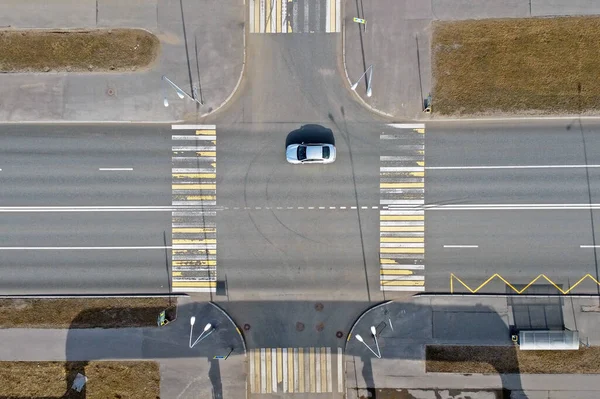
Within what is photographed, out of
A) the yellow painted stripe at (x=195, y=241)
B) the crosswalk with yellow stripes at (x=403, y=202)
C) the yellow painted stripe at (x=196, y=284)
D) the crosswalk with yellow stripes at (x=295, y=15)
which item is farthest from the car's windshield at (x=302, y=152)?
the yellow painted stripe at (x=196, y=284)

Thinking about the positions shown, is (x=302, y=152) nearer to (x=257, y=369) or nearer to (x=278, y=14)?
(x=278, y=14)

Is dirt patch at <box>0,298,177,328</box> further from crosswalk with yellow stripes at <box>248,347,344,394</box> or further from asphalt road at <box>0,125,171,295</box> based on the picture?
crosswalk with yellow stripes at <box>248,347,344,394</box>

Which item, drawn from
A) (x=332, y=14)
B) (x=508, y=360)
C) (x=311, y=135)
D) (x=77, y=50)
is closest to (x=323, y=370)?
(x=508, y=360)

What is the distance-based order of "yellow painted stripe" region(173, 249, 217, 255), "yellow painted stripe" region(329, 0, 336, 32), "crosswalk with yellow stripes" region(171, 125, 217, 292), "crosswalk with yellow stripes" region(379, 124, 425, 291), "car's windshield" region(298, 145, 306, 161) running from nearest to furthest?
"car's windshield" region(298, 145, 306, 161)
"crosswalk with yellow stripes" region(379, 124, 425, 291)
"yellow painted stripe" region(329, 0, 336, 32)
"crosswalk with yellow stripes" region(171, 125, 217, 292)
"yellow painted stripe" region(173, 249, 217, 255)

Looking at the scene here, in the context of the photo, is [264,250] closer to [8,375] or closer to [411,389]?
[411,389]

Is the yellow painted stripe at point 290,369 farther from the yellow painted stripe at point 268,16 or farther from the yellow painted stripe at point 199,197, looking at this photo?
the yellow painted stripe at point 268,16

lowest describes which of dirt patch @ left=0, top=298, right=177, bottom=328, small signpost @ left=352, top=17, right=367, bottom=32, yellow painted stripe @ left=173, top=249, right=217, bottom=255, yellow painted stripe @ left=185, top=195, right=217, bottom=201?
dirt patch @ left=0, top=298, right=177, bottom=328

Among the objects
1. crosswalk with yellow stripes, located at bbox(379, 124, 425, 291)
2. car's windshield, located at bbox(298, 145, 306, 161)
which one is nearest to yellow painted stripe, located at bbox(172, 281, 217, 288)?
car's windshield, located at bbox(298, 145, 306, 161)
